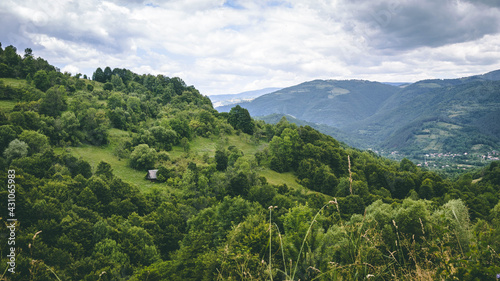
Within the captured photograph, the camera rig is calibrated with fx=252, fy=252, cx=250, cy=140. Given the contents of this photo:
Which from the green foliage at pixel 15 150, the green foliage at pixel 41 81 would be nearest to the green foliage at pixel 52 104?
the green foliage at pixel 41 81

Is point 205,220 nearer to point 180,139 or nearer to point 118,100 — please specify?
point 180,139

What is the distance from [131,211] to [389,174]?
186 feet

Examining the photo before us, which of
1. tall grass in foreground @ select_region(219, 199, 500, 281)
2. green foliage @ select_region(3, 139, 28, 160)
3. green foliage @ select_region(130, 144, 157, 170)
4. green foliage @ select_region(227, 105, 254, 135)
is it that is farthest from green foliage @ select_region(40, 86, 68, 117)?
tall grass in foreground @ select_region(219, 199, 500, 281)

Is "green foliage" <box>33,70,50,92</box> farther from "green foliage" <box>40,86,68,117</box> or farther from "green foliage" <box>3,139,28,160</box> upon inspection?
"green foliage" <box>3,139,28,160</box>

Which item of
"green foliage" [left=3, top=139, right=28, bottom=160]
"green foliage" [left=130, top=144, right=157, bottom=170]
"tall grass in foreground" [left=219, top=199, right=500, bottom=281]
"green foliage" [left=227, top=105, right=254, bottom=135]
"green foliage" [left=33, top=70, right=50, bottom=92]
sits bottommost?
"green foliage" [left=130, top=144, right=157, bottom=170]

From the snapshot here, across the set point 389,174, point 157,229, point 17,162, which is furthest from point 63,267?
point 389,174

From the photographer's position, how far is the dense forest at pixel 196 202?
18.8 feet

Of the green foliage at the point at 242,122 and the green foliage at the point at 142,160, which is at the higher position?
the green foliage at the point at 242,122

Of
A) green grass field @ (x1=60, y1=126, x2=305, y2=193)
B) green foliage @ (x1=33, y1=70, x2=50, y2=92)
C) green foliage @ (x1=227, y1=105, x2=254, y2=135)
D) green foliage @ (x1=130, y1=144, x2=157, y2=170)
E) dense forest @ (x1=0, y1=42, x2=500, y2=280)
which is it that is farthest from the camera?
green foliage @ (x1=227, y1=105, x2=254, y2=135)

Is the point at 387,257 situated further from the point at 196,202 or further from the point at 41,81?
the point at 41,81

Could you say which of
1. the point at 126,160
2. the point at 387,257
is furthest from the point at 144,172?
the point at 387,257

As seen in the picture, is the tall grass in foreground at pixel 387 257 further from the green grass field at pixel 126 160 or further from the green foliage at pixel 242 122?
the green foliage at pixel 242 122

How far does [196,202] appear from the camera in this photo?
36469 millimetres

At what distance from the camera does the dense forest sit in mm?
5738
